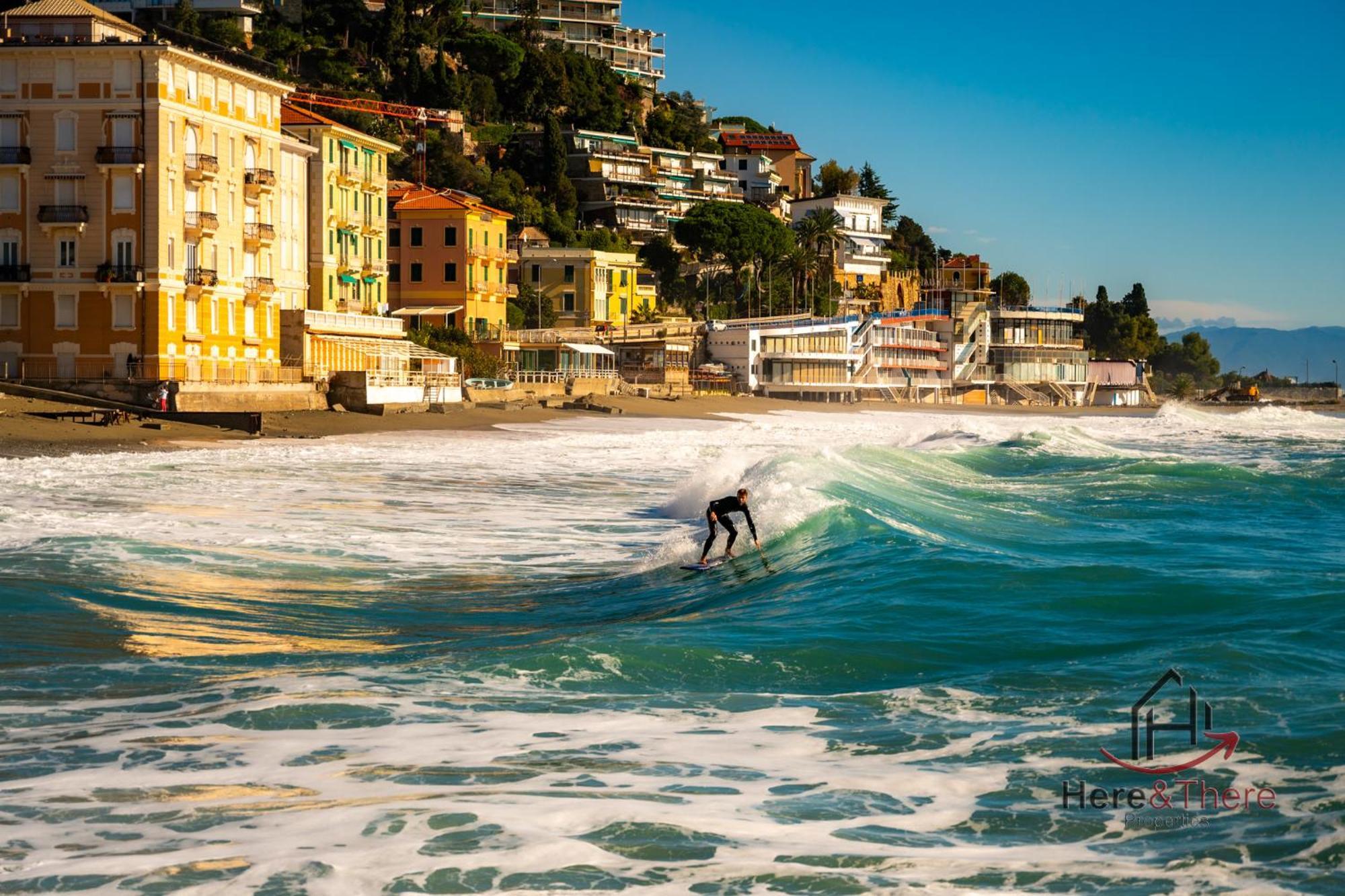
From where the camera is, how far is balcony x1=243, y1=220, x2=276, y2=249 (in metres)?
56.0

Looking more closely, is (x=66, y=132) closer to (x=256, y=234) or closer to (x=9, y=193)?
(x=9, y=193)

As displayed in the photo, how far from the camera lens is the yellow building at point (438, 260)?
264 feet

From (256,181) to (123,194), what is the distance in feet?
24.6

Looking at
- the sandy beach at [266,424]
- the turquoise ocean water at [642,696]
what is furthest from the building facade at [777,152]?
the turquoise ocean water at [642,696]

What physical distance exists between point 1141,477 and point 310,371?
33165 mm

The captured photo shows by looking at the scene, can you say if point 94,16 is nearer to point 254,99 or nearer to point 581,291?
point 254,99

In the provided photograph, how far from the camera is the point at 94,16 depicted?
50562mm

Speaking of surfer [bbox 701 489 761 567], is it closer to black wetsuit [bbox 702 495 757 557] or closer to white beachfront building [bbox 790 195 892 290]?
black wetsuit [bbox 702 495 757 557]

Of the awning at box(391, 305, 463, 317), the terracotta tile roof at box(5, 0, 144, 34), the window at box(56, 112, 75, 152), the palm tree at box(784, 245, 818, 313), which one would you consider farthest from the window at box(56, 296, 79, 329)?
the palm tree at box(784, 245, 818, 313)

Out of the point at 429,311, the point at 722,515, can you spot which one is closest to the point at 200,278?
the point at 429,311

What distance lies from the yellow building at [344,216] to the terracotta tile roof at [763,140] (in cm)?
9055

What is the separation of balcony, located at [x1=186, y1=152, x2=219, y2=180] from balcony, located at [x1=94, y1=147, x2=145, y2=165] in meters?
2.20

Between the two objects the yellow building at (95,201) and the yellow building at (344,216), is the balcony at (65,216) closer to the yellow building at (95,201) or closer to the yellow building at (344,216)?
the yellow building at (95,201)

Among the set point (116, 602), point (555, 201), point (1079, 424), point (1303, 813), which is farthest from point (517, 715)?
point (555, 201)
